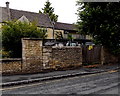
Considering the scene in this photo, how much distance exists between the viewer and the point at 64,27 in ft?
150

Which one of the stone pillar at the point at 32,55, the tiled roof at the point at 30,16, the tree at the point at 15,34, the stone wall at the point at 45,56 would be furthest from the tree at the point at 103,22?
the tiled roof at the point at 30,16

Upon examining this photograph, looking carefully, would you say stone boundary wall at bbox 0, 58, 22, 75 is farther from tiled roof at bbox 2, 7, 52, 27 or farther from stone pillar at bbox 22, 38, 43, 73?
tiled roof at bbox 2, 7, 52, 27

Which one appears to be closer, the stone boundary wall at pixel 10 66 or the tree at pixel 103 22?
the stone boundary wall at pixel 10 66

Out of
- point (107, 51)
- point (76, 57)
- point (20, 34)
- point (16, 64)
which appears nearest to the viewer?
point (16, 64)

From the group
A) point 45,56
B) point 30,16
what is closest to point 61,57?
point 45,56

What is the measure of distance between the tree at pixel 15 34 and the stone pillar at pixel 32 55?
1174mm

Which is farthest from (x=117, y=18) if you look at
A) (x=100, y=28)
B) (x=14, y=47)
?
(x=14, y=47)

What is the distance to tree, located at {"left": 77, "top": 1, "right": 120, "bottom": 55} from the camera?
1477 centimetres

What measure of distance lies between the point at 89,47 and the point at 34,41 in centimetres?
546

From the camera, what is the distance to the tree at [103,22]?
1477 cm

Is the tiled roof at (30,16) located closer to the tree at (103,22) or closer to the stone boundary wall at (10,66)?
the tree at (103,22)

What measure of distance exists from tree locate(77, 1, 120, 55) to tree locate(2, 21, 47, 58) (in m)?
5.71

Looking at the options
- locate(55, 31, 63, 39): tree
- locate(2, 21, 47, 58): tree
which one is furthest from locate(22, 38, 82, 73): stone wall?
locate(55, 31, 63, 39): tree

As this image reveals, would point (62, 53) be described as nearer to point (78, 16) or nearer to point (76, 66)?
point (76, 66)
